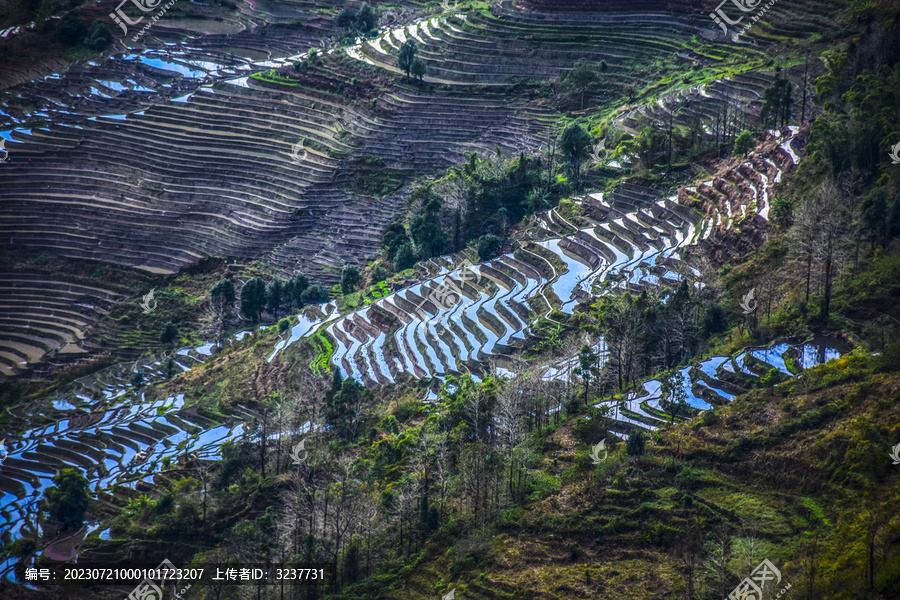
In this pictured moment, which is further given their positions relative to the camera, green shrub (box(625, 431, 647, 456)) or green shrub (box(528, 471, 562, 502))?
green shrub (box(528, 471, 562, 502))

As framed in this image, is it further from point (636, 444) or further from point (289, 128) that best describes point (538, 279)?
point (289, 128)

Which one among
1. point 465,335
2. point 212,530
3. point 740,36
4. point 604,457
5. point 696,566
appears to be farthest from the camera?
point 740,36

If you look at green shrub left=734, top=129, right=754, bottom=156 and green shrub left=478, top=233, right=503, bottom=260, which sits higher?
green shrub left=734, top=129, right=754, bottom=156

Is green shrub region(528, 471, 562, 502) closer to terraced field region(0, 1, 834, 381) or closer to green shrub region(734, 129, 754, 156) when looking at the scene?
green shrub region(734, 129, 754, 156)

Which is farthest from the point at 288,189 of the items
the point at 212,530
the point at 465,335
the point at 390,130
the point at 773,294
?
the point at 773,294

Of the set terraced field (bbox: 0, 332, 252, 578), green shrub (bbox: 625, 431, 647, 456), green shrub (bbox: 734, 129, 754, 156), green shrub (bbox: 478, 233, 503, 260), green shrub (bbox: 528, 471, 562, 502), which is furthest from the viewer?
green shrub (bbox: 478, 233, 503, 260)

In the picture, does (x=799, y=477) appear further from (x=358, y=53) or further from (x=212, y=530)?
(x=358, y=53)

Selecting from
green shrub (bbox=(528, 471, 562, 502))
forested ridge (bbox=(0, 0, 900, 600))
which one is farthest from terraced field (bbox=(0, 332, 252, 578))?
green shrub (bbox=(528, 471, 562, 502))

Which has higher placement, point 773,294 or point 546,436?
point 773,294

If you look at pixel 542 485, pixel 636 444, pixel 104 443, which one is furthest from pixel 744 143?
pixel 104 443

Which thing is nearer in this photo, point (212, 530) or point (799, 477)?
point (799, 477)

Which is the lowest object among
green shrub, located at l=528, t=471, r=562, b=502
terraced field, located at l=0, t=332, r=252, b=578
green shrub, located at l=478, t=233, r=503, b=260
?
terraced field, located at l=0, t=332, r=252, b=578
